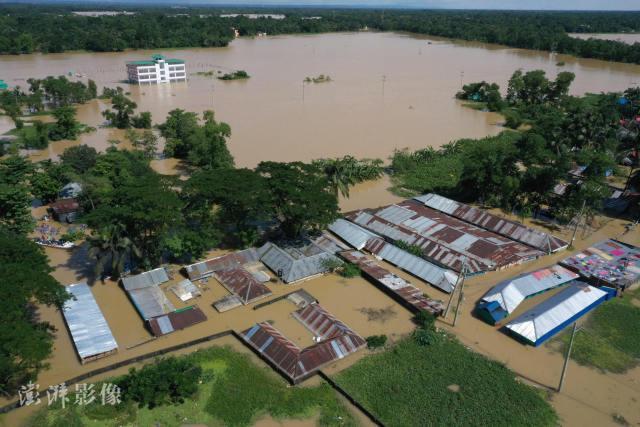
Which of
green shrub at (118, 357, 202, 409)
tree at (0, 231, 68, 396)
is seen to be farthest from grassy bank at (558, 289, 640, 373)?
tree at (0, 231, 68, 396)

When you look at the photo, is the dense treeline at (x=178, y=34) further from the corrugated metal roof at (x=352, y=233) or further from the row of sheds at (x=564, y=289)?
the corrugated metal roof at (x=352, y=233)

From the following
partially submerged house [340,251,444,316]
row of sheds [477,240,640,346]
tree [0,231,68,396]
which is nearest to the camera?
tree [0,231,68,396]

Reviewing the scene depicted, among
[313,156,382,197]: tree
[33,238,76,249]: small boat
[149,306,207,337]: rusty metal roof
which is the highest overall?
[313,156,382,197]: tree

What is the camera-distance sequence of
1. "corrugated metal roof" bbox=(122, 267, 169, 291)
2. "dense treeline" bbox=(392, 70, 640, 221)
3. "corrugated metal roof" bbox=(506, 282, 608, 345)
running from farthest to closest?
"dense treeline" bbox=(392, 70, 640, 221) → "corrugated metal roof" bbox=(122, 267, 169, 291) → "corrugated metal roof" bbox=(506, 282, 608, 345)

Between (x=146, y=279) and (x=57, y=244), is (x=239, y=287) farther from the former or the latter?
(x=57, y=244)

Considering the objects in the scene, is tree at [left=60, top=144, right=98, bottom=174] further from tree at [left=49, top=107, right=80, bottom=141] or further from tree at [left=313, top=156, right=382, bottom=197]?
tree at [left=313, top=156, right=382, bottom=197]

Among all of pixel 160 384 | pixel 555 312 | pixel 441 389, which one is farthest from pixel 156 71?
pixel 441 389
